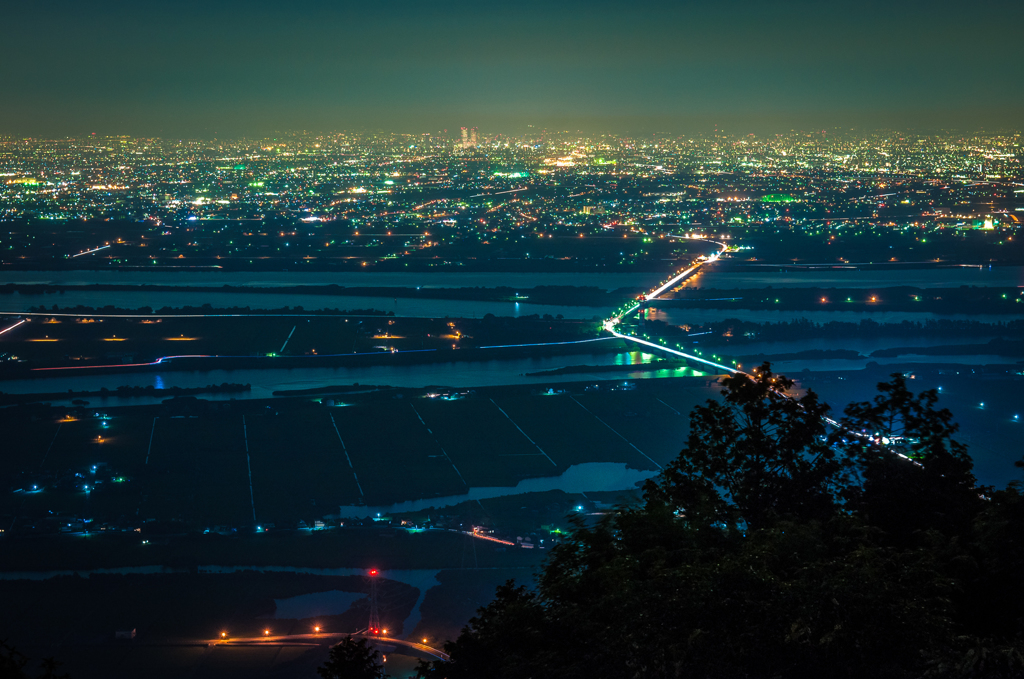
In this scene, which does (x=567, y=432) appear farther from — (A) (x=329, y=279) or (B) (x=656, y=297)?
(A) (x=329, y=279)

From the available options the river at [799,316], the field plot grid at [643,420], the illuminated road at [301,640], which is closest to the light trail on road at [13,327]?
the field plot grid at [643,420]

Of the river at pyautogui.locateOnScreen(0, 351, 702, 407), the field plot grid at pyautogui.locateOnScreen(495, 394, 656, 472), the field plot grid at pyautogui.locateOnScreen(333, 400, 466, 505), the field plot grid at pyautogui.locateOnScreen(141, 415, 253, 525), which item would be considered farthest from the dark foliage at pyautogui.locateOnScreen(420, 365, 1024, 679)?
the river at pyautogui.locateOnScreen(0, 351, 702, 407)

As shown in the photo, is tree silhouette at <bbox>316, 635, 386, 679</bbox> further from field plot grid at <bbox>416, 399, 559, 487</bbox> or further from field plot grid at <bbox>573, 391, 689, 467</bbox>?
field plot grid at <bbox>573, 391, 689, 467</bbox>

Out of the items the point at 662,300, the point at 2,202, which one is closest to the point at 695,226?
the point at 662,300

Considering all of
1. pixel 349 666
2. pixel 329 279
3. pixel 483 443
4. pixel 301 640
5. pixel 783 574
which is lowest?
pixel 301 640

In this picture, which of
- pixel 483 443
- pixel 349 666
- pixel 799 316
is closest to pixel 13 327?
pixel 483 443

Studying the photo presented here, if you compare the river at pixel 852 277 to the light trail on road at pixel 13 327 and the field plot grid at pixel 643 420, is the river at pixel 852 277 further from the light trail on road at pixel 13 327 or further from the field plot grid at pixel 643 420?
the light trail on road at pixel 13 327
